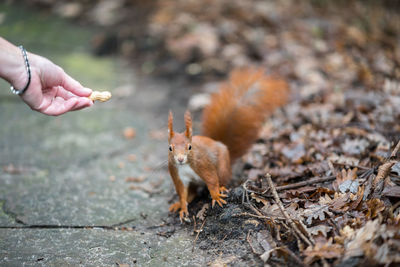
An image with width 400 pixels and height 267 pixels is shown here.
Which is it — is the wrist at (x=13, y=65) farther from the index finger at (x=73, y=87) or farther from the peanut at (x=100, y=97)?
the peanut at (x=100, y=97)

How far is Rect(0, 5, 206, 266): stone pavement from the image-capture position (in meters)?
1.77

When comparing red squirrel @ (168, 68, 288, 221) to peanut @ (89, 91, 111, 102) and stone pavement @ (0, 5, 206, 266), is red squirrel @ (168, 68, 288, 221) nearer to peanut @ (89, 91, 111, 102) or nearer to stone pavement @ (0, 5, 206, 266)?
stone pavement @ (0, 5, 206, 266)

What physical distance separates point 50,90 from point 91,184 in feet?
2.50

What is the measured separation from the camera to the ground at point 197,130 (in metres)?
1.68

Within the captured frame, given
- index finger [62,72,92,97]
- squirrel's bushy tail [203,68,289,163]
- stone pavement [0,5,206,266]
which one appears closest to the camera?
stone pavement [0,5,206,266]

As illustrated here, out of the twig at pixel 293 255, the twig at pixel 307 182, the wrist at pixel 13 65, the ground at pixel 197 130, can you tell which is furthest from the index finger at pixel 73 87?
the twig at pixel 293 255


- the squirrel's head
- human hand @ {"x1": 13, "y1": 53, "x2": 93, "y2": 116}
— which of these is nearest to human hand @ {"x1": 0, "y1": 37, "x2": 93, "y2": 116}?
human hand @ {"x1": 13, "y1": 53, "x2": 93, "y2": 116}

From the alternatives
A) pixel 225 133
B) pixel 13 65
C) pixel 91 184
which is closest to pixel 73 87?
pixel 13 65

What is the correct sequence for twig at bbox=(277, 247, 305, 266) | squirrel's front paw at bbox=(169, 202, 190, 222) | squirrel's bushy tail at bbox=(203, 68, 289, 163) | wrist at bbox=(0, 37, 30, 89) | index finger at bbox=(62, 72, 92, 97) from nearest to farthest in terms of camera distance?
twig at bbox=(277, 247, 305, 266) < wrist at bbox=(0, 37, 30, 89) < index finger at bbox=(62, 72, 92, 97) < squirrel's front paw at bbox=(169, 202, 190, 222) < squirrel's bushy tail at bbox=(203, 68, 289, 163)

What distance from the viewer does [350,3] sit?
5.22 metres

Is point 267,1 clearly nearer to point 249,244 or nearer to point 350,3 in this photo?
point 350,3

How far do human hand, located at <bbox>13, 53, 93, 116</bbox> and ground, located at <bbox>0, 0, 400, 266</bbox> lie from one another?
24.6 inches

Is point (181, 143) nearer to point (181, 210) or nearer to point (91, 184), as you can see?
point (181, 210)

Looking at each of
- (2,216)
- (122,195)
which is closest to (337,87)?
(122,195)
